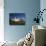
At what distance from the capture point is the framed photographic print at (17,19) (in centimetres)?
580

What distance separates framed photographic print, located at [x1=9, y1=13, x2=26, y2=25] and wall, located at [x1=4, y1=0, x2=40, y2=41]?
0.13 meters

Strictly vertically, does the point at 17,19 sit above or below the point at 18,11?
below

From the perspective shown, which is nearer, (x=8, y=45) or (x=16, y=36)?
(x=8, y=45)

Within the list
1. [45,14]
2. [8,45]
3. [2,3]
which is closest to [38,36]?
[8,45]

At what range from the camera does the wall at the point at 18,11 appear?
5.76m

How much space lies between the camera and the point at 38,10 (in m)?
5.80

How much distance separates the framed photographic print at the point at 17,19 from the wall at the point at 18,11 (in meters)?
0.13

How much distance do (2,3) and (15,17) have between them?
0.81 metres

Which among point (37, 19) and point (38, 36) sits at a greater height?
point (37, 19)

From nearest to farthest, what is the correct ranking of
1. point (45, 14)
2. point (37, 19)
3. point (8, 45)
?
point (8, 45), point (45, 14), point (37, 19)

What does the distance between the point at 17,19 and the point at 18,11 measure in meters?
0.34

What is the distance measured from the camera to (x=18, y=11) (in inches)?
228

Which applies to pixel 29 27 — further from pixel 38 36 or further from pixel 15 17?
pixel 38 36

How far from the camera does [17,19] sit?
5.82 meters
